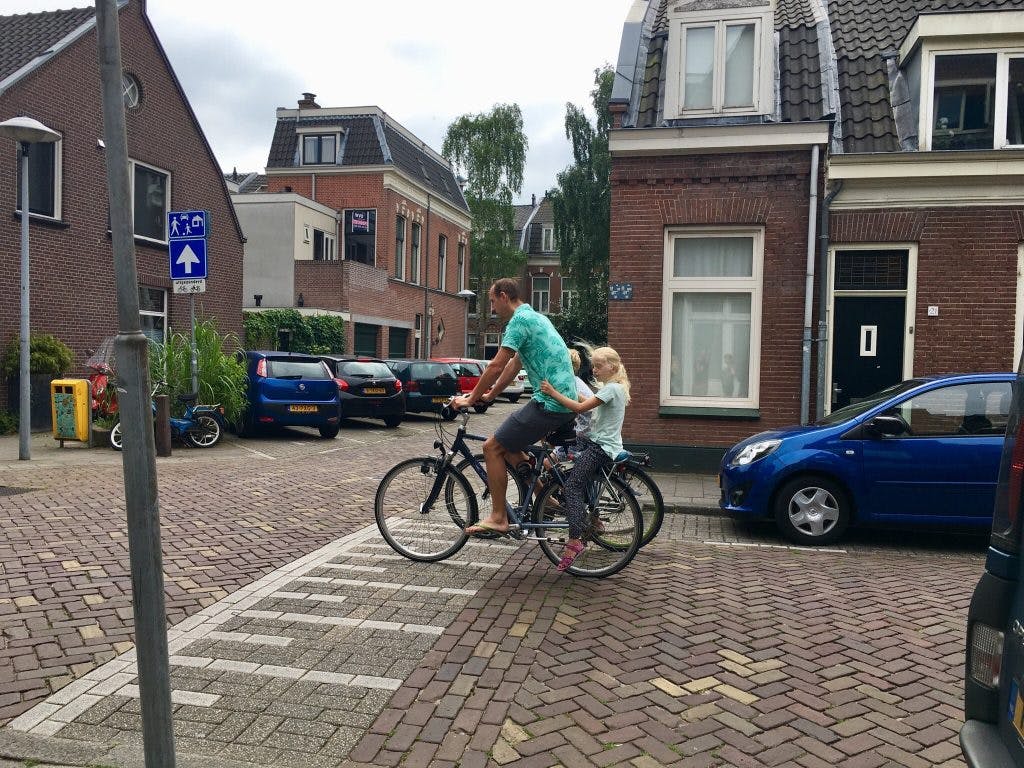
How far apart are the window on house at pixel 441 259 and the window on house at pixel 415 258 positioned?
252 centimetres

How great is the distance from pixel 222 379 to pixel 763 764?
38.8 feet

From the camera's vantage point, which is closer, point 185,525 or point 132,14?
point 185,525

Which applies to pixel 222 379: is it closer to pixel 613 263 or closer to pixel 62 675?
pixel 613 263

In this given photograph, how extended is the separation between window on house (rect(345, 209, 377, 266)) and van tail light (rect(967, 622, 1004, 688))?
3253 centimetres

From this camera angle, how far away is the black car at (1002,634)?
7.14ft

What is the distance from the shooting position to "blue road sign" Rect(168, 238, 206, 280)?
1121cm

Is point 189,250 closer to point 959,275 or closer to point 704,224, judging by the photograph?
point 704,224

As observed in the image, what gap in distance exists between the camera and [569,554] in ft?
18.1

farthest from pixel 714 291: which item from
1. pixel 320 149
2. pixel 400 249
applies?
pixel 320 149

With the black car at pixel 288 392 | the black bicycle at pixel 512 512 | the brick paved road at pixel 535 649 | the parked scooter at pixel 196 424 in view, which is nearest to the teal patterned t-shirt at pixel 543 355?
the black bicycle at pixel 512 512

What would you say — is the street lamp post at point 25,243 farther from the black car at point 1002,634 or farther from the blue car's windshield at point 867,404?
the black car at point 1002,634

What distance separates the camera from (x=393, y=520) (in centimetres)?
613

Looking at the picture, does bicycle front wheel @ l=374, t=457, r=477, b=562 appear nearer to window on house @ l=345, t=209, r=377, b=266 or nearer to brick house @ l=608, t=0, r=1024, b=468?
brick house @ l=608, t=0, r=1024, b=468

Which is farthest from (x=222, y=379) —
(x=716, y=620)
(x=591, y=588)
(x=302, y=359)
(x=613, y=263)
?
(x=716, y=620)
